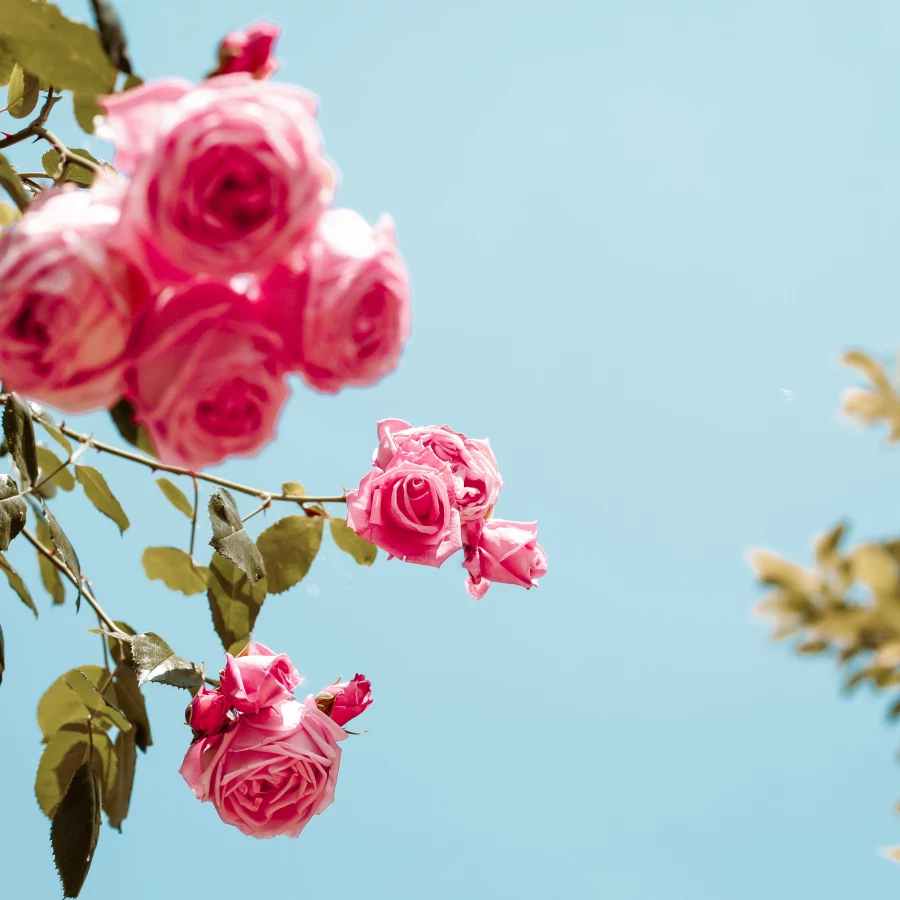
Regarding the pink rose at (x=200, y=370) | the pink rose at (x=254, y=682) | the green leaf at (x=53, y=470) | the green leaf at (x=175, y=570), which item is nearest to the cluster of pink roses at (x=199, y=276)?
the pink rose at (x=200, y=370)

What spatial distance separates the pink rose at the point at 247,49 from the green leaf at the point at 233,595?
2.03 feet

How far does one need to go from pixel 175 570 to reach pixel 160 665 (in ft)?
0.76

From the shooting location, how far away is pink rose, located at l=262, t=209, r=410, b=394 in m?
0.43

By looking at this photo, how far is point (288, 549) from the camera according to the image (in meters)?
1.01

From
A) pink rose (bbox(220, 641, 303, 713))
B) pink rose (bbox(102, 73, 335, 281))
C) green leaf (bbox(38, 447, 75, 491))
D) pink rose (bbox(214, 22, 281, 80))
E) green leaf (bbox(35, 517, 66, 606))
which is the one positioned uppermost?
green leaf (bbox(38, 447, 75, 491))

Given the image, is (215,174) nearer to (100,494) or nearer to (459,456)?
(459,456)

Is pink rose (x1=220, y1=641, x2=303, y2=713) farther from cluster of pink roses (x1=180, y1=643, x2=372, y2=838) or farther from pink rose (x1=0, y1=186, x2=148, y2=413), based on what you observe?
pink rose (x1=0, y1=186, x2=148, y2=413)

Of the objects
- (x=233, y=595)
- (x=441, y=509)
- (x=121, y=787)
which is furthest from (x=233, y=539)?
(x=121, y=787)

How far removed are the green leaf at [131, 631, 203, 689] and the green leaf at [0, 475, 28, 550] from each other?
0.16m

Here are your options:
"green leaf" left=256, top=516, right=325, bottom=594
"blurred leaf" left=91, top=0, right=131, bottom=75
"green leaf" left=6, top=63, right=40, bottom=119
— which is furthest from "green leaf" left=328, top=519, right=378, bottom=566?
"blurred leaf" left=91, top=0, right=131, bottom=75

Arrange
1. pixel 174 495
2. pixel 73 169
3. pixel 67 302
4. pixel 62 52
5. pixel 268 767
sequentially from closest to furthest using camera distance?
pixel 67 302 < pixel 62 52 < pixel 268 767 < pixel 73 169 < pixel 174 495

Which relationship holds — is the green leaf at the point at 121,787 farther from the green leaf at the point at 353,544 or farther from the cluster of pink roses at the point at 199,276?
the cluster of pink roses at the point at 199,276

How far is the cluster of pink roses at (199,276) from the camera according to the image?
40 centimetres

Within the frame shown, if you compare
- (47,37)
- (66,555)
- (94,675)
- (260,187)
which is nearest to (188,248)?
(260,187)
